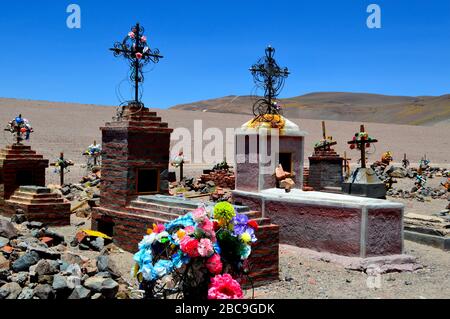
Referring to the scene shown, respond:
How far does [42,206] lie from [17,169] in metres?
2.25

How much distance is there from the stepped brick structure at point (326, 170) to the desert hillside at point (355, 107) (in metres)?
91.7

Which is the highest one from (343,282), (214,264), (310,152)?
(310,152)

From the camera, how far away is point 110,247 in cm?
1274

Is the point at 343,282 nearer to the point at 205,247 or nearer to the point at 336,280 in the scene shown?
the point at 336,280

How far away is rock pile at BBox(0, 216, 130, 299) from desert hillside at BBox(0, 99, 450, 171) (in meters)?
31.0

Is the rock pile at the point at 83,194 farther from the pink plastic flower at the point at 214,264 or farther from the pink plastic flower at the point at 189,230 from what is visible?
the pink plastic flower at the point at 214,264

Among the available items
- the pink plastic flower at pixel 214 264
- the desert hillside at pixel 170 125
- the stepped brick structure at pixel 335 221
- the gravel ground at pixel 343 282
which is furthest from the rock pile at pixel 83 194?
the desert hillside at pixel 170 125

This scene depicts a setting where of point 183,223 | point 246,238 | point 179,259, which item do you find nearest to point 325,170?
point 246,238

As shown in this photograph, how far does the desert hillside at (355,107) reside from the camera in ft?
401

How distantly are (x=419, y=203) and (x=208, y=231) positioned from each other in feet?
69.0

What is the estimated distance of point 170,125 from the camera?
63.4 metres

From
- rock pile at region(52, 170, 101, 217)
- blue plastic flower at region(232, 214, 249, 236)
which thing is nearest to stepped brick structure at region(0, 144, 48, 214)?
rock pile at region(52, 170, 101, 217)

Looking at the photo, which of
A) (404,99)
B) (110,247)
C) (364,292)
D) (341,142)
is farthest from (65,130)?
(404,99)
